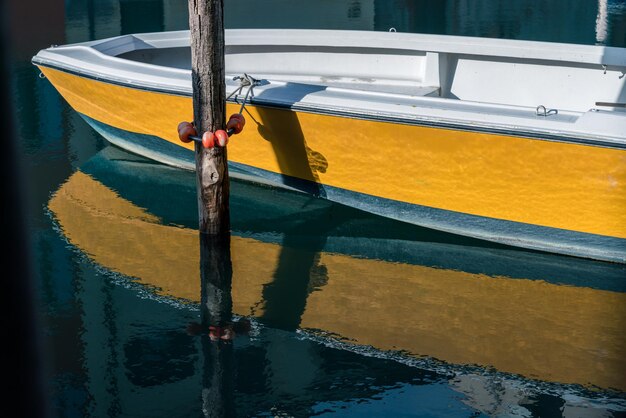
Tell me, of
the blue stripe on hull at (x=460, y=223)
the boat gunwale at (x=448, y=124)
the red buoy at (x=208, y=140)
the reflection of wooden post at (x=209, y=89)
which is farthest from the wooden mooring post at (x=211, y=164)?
the blue stripe on hull at (x=460, y=223)

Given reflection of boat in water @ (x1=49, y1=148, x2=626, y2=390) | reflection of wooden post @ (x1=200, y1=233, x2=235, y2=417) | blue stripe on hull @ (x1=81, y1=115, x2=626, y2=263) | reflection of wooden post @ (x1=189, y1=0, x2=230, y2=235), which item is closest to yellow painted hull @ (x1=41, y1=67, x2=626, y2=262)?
blue stripe on hull @ (x1=81, y1=115, x2=626, y2=263)

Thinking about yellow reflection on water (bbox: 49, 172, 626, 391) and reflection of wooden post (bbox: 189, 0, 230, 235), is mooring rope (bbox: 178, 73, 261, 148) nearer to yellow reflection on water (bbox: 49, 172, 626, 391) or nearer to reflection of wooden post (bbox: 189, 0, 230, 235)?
reflection of wooden post (bbox: 189, 0, 230, 235)

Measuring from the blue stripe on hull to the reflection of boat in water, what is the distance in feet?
0.33

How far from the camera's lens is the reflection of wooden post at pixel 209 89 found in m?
5.29

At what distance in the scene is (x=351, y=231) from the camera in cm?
→ 623

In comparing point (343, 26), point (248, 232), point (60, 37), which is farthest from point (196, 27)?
point (343, 26)

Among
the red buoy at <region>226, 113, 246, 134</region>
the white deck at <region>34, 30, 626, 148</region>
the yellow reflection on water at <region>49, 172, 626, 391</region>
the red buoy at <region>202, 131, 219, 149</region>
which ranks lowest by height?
the yellow reflection on water at <region>49, 172, 626, 391</region>

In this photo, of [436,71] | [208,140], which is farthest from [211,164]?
[436,71]

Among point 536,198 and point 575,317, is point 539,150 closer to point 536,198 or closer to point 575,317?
point 536,198

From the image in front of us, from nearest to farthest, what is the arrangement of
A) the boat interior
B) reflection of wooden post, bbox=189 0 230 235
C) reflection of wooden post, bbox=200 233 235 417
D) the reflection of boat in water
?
reflection of wooden post, bbox=200 233 235 417
the reflection of boat in water
reflection of wooden post, bbox=189 0 230 235
the boat interior

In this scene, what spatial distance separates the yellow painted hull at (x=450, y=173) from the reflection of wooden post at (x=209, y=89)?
0.72 meters

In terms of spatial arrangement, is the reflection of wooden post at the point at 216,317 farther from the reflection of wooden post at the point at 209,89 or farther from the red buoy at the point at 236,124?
the red buoy at the point at 236,124

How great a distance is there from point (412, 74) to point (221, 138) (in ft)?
8.78

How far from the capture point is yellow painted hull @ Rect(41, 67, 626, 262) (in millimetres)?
5266
